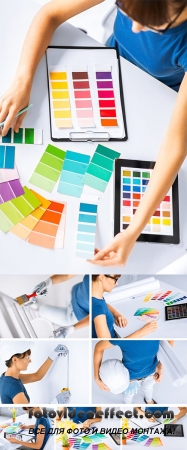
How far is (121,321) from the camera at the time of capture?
3.98ft

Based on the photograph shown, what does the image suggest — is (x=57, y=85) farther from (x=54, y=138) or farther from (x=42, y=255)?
(x=42, y=255)

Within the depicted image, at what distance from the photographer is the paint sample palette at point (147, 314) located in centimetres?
121

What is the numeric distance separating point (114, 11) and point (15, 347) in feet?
3.46

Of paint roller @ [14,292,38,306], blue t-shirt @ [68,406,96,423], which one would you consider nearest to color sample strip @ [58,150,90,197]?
paint roller @ [14,292,38,306]

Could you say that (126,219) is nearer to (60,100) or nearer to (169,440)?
(60,100)

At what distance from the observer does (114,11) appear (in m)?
1.68

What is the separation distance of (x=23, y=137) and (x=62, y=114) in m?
0.10

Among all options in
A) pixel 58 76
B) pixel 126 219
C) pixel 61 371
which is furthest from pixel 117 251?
pixel 58 76

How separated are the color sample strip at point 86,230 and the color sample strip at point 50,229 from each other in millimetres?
37

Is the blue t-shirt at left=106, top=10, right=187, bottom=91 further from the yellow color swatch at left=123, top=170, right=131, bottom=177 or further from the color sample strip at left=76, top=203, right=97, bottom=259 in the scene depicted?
the color sample strip at left=76, top=203, right=97, bottom=259

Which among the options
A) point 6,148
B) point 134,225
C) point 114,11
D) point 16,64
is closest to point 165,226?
point 134,225

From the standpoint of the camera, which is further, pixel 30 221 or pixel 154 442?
pixel 154 442

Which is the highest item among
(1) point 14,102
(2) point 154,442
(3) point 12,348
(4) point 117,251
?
(1) point 14,102

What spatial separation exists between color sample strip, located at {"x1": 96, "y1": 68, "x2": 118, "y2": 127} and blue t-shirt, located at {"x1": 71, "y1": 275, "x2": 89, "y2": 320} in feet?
1.16
